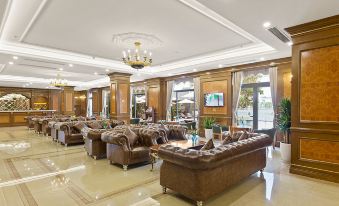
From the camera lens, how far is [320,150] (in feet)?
13.1

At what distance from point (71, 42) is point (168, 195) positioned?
510 centimetres

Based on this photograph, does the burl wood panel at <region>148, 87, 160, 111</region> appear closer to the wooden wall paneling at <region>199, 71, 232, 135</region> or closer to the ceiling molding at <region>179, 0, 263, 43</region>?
the wooden wall paneling at <region>199, 71, 232, 135</region>

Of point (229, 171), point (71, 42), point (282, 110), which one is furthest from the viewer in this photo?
point (71, 42)

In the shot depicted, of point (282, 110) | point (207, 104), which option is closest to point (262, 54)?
point (282, 110)

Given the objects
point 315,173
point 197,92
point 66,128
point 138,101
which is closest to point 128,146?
point 66,128

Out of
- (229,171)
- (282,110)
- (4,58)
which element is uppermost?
(4,58)

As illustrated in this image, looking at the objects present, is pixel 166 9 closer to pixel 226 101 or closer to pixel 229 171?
pixel 229 171

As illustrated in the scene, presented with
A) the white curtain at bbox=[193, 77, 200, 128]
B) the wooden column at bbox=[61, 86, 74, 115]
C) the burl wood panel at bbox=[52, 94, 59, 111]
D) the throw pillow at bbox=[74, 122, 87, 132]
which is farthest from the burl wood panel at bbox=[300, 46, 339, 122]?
the burl wood panel at bbox=[52, 94, 59, 111]

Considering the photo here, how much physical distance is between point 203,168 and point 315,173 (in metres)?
2.78

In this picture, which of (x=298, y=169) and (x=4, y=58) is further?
(x=4, y=58)

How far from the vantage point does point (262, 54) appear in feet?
21.0

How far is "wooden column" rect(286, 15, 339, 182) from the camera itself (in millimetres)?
3863

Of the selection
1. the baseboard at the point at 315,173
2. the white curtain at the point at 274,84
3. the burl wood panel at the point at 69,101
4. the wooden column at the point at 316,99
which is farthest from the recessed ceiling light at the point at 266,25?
the burl wood panel at the point at 69,101

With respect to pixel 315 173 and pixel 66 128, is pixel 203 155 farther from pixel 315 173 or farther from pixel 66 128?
pixel 66 128
